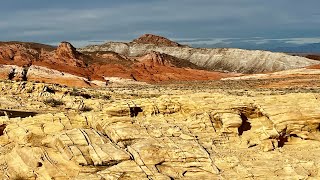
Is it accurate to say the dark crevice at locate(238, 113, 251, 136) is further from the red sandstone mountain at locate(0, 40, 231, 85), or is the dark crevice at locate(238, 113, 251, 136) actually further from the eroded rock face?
the eroded rock face

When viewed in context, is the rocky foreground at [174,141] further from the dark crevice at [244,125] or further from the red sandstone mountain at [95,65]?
the red sandstone mountain at [95,65]

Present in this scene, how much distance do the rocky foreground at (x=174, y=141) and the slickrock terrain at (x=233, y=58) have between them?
8129 cm

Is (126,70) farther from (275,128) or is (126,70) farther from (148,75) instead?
(275,128)

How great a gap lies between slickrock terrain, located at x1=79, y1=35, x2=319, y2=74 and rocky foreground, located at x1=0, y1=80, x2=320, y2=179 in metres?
81.3

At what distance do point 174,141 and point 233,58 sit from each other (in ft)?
316

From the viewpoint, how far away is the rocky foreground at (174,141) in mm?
19078

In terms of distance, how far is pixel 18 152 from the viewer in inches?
856

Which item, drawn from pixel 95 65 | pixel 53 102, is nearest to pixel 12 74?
pixel 95 65

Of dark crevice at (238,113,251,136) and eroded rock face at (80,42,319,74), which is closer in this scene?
dark crevice at (238,113,251,136)

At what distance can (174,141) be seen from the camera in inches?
802

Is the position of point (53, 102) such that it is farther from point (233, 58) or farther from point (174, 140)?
point (233, 58)

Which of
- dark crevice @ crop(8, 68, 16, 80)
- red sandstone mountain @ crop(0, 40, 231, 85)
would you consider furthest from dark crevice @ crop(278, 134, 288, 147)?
red sandstone mountain @ crop(0, 40, 231, 85)

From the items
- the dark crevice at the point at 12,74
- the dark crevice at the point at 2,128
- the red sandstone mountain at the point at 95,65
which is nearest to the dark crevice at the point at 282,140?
the dark crevice at the point at 2,128

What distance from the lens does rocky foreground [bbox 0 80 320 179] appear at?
1908cm
